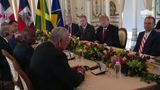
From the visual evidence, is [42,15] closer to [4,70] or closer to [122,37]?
[122,37]

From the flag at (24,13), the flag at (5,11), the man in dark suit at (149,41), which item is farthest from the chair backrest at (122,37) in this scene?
the flag at (5,11)

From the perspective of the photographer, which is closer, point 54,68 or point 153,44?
point 54,68

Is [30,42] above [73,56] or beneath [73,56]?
above

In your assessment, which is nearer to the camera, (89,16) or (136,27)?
(136,27)

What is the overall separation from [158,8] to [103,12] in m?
1.77

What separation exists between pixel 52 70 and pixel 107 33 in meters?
3.37

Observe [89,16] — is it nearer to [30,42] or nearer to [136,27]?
[136,27]

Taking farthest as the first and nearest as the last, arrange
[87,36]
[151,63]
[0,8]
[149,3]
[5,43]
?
[0,8] → [149,3] → [87,36] → [5,43] → [151,63]

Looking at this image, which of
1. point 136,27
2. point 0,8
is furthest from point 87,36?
point 0,8

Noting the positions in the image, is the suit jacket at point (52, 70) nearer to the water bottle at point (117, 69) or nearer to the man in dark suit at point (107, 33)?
the water bottle at point (117, 69)

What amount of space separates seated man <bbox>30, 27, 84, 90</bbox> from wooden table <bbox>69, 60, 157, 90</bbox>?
10 centimetres

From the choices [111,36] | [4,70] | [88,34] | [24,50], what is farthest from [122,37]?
[24,50]

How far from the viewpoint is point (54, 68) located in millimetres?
2340

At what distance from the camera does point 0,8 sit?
768 cm
